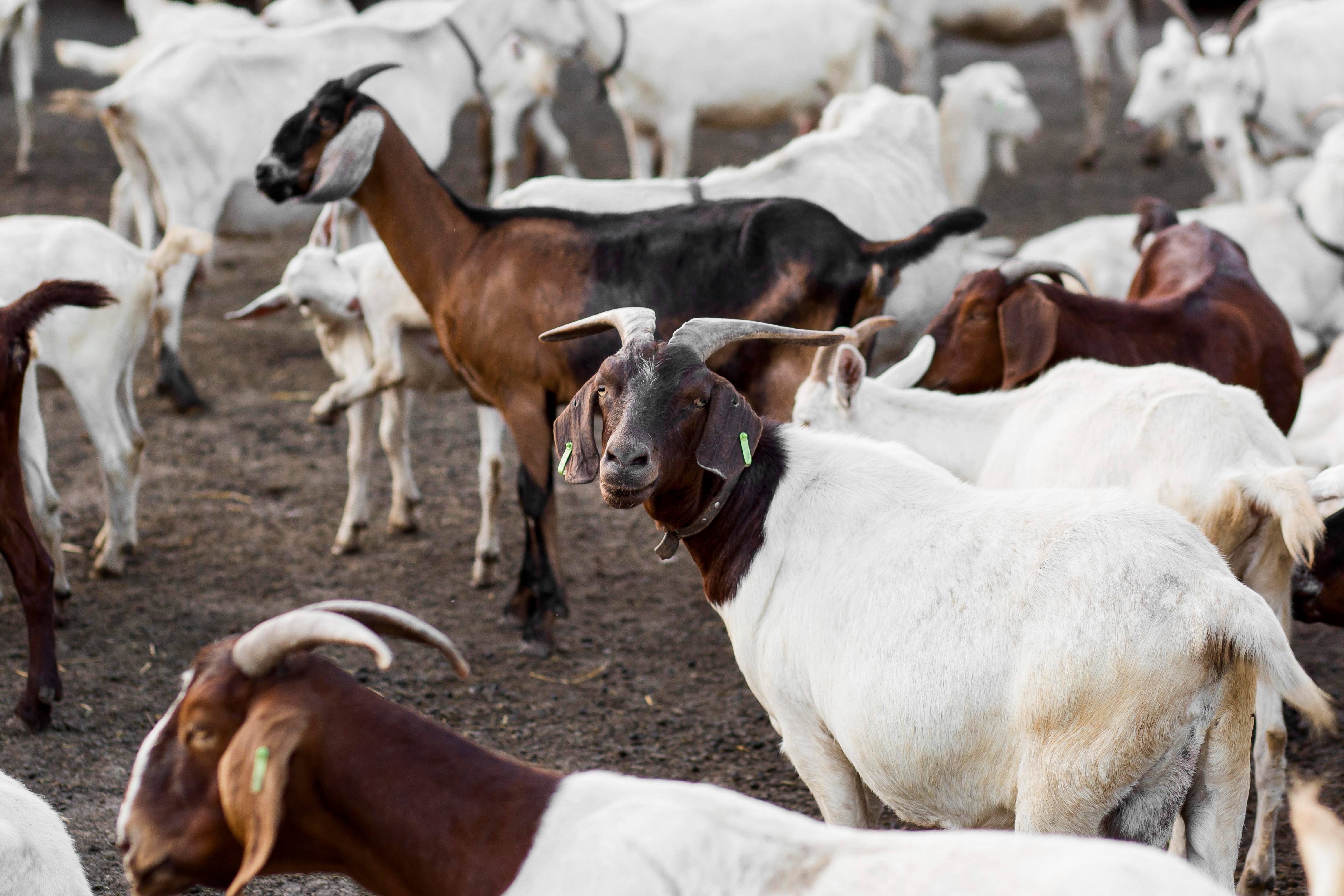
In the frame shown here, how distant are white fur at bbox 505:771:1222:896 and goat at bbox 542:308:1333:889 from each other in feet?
2.89

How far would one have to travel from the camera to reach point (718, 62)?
1083cm

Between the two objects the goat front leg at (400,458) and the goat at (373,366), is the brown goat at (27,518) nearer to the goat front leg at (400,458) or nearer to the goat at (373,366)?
the goat at (373,366)

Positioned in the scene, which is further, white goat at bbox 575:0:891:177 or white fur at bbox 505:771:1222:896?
white goat at bbox 575:0:891:177

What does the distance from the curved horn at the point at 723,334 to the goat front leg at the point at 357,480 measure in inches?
132

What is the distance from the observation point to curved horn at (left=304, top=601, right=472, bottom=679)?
7.87ft

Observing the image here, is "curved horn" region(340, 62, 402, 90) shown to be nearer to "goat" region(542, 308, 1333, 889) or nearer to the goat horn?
"goat" region(542, 308, 1333, 889)

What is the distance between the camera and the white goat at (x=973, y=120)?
10555 mm

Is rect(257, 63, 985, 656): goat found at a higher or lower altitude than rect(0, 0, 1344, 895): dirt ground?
higher

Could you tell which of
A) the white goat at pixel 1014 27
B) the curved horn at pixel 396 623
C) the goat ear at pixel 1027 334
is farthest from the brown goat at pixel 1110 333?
the white goat at pixel 1014 27

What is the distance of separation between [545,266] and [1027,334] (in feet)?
6.17

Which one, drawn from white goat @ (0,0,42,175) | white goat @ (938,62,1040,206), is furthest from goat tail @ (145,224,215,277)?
white goat @ (0,0,42,175)

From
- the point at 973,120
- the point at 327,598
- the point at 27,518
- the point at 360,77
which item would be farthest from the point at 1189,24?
the point at 27,518

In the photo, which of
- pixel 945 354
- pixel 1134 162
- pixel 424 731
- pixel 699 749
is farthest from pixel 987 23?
pixel 424 731

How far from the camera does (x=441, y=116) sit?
9391 millimetres
